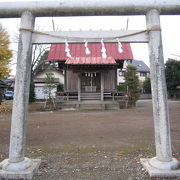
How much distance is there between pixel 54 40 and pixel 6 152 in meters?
3.19

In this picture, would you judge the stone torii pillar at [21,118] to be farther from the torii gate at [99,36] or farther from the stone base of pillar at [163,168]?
the stone base of pillar at [163,168]

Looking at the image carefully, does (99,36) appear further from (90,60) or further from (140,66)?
(140,66)

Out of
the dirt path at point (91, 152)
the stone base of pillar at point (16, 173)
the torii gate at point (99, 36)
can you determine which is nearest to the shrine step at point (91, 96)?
the dirt path at point (91, 152)

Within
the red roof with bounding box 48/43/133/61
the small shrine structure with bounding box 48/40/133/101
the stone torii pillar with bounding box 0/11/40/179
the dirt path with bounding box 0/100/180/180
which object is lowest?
the dirt path with bounding box 0/100/180/180

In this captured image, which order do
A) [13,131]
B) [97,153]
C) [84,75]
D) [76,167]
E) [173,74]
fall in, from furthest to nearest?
[173,74] < [84,75] < [97,153] < [76,167] < [13,131]

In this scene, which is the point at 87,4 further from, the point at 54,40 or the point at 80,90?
the point at 80,90

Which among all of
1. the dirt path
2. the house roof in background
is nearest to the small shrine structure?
the dirt path

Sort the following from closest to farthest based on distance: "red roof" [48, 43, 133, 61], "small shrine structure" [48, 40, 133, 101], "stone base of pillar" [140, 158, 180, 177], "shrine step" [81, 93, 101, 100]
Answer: "stone base of pillar" [140, 158, 180, 177]
"small shrine structure" [48, 40, 133, 101]
"shrine step" [81, 93, 101, 100]
"red roof" [48, 43, 133, 61]

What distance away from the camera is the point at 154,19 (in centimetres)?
413

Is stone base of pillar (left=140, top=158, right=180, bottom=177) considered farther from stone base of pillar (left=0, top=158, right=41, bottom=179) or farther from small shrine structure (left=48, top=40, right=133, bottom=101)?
small shrine structure (left=48, top=40, right=133, bottom=101)

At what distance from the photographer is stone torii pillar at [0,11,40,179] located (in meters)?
3.83

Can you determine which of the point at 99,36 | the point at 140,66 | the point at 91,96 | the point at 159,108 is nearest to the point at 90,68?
the point at 91,96

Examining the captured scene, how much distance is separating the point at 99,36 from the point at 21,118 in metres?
2.23

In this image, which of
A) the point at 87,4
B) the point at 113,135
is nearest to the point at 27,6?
the point at 87,4
